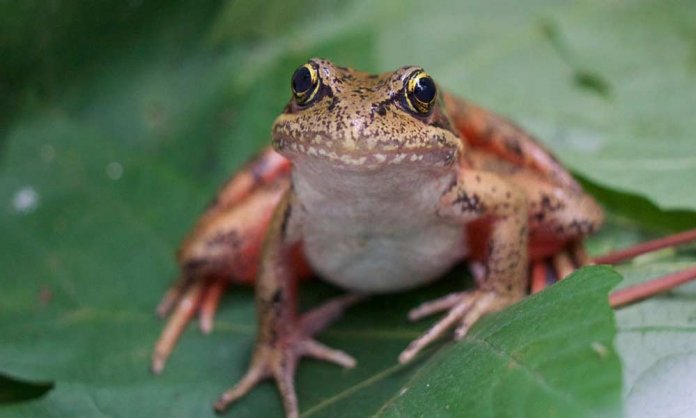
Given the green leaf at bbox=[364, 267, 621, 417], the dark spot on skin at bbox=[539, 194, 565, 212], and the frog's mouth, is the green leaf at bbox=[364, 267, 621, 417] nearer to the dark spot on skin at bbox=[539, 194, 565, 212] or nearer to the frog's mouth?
the frog's mouth

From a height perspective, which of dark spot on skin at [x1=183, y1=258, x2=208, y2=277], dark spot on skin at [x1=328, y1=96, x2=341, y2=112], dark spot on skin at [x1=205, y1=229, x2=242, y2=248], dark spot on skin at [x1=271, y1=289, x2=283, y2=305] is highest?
dark spot on skin at [x1=328, y1=96, x2=341, y2=112]

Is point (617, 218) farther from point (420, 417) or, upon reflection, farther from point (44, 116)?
point (44, 116)

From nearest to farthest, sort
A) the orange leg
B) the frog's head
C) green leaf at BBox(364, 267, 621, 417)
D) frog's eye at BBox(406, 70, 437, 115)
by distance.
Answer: green leaf at BBox(364, 267, 621, 417)
the frog's head
frog's eye at BBox(406, 70, 437, 115)
the orange leg

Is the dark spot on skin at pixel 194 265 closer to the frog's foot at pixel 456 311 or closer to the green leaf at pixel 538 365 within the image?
the frog's foot at pixel 456 311

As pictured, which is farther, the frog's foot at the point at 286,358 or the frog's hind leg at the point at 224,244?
the frog's hind leg at the point at 224,244

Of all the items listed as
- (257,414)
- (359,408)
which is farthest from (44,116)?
(359,408)

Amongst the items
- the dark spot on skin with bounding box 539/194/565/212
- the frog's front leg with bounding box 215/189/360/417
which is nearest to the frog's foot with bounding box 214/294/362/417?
the frog's front leg with bounding box 215/189/360/417

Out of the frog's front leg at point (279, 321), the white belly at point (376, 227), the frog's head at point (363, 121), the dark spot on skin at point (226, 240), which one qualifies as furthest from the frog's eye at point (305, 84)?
the dark spot on skin at point (226, 240)
